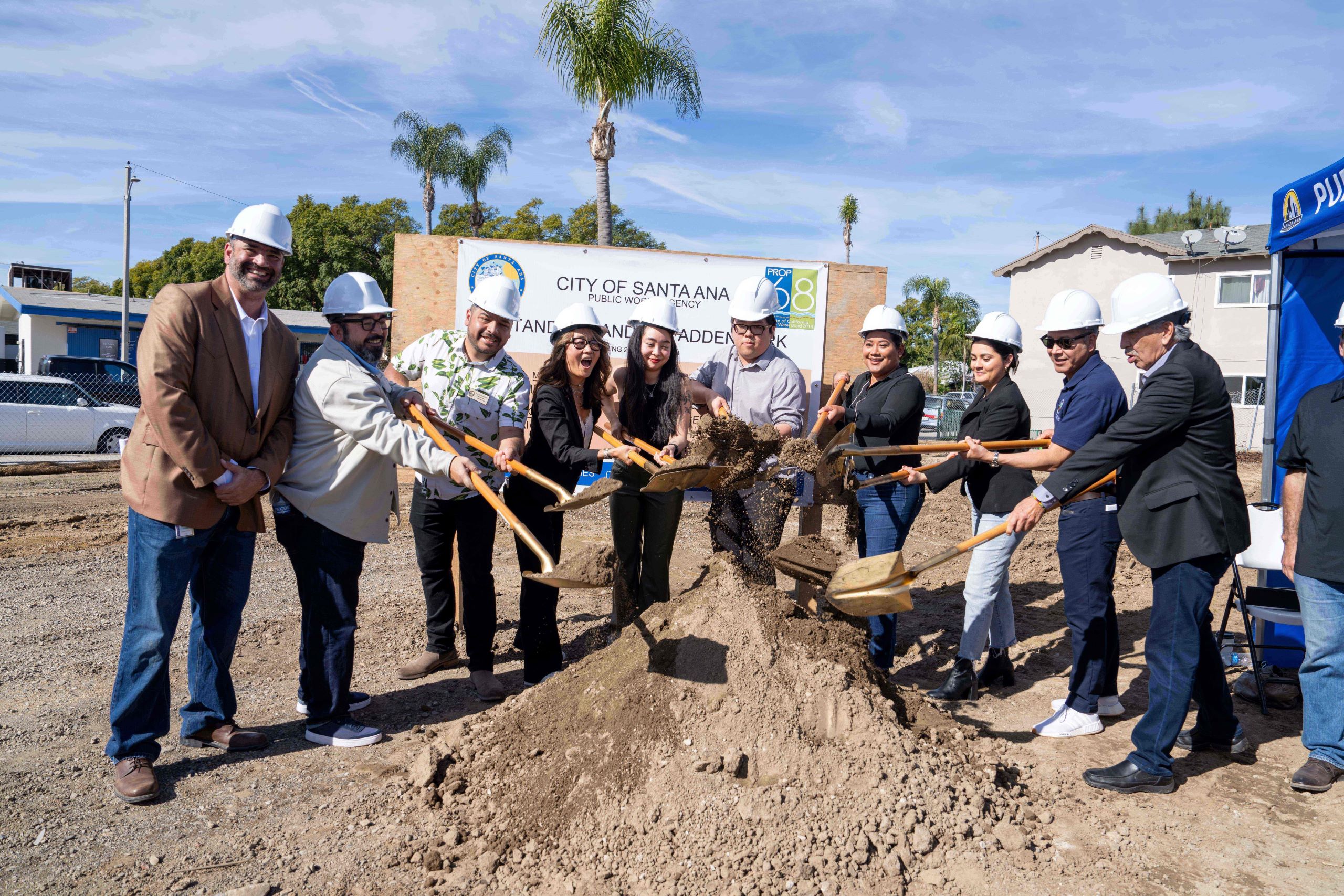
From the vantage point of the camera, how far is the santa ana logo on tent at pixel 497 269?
7.61 m

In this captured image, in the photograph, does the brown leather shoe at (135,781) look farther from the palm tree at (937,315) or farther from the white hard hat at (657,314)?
the palm tree at (937,315)

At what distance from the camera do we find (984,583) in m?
4.12

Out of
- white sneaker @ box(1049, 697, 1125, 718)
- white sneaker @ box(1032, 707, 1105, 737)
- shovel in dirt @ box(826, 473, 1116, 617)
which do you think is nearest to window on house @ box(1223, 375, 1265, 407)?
white sneaker @ box(1049, 697, 1125, 718)

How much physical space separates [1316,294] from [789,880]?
14.4ft

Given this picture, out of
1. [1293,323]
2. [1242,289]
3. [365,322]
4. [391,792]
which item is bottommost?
[391,792]

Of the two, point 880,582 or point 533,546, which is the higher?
Result: point 533,546

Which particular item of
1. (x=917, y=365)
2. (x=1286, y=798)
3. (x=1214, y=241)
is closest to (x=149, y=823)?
(x=1286, y=798)

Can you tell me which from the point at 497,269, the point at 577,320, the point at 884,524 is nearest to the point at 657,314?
the point at 577,320

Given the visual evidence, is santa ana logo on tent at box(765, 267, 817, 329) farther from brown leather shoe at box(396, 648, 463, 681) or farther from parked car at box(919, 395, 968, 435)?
parked car at box(919, 395, 968, 435)

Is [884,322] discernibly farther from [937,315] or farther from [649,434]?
[937,315]

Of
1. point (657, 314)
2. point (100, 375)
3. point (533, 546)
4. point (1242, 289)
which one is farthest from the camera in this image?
point (1242, 289)

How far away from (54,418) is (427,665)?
1053 centimetres

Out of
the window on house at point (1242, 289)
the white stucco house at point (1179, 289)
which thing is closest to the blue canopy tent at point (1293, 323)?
the white stucco house at point (1179, 289)

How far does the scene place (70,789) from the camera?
124 inches
